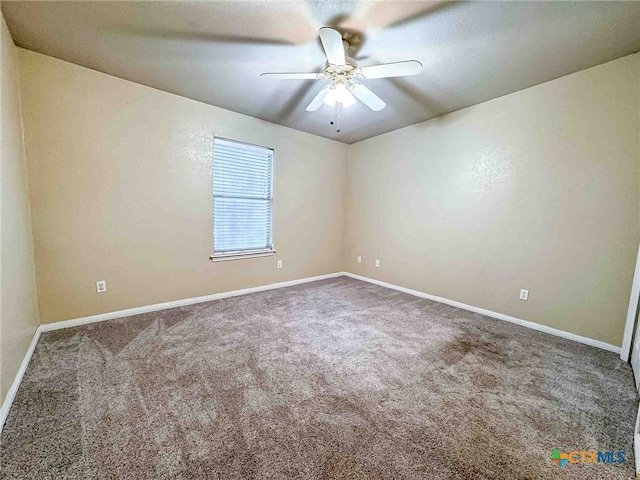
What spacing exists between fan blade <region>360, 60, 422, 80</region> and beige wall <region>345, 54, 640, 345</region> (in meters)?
1.65

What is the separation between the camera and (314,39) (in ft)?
6.46

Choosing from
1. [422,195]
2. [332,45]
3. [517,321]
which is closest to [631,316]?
[517,321]

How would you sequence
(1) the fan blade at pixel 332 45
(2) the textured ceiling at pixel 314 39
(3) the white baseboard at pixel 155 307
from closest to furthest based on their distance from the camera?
1. (1) the fan blade at pixel 332 45
2. (2) the textured ceiling at pixel 314 39
3. (3) the white baseboard at pixel 155 307

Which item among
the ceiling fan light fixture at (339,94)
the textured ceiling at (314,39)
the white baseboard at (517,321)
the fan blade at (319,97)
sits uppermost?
the textured ceiling at (314,39)

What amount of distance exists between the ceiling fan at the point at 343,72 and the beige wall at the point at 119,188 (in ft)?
5.30

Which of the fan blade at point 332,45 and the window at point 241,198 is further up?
the fan blade at point 332,45

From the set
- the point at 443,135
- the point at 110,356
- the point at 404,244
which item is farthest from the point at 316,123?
the point at 110,356

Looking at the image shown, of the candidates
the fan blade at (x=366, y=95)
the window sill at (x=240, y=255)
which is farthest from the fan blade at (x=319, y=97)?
the window sill at (x=240, y=255)

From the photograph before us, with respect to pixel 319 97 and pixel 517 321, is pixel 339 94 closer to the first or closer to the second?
pixel 319 97

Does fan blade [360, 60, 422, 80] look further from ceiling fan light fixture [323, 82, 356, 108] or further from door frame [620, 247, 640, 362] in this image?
door frame [620, 247, 640, 362]

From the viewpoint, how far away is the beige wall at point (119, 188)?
7.53ft

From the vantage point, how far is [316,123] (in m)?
3.68

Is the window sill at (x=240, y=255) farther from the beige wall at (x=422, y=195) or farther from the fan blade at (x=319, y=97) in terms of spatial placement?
the fan blade at (x=319, y=97)

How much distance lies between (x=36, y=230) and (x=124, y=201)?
2.30ft
